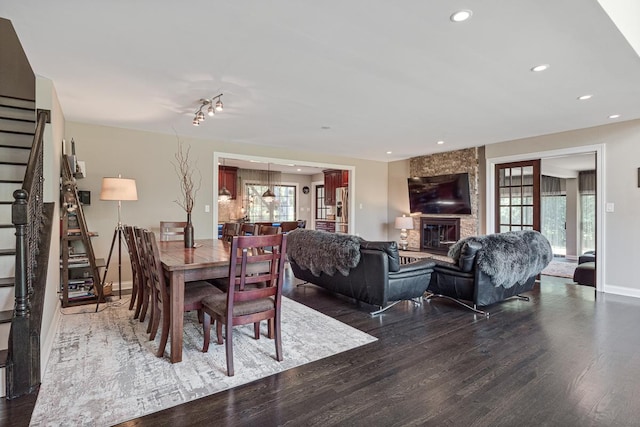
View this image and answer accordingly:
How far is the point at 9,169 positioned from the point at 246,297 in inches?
114

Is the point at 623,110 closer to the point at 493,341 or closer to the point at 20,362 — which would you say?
the point at 493,341

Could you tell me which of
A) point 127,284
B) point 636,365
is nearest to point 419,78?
point 636,365

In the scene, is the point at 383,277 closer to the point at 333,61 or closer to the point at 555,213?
the point at 333,61

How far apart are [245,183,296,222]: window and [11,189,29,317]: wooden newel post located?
809 centimetres

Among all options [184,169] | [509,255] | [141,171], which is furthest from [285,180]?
[509,255]

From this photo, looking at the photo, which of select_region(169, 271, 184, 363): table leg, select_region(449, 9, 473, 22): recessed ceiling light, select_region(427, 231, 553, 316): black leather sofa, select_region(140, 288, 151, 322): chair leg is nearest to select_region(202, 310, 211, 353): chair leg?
select_region(169, 271, 184, 363): table leg

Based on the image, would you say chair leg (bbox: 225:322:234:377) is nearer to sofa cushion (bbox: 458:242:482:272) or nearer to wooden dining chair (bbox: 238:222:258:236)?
wooden dining chair (bbox: 238:222:258:236)

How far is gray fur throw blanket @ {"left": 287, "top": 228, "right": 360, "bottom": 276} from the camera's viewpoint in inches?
148

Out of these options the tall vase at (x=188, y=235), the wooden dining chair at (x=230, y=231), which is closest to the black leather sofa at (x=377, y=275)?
the wooden dining chair at (x=230, y=231)

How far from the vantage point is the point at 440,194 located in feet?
23.1

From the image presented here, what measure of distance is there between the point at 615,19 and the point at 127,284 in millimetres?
6135

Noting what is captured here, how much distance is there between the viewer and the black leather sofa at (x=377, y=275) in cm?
356

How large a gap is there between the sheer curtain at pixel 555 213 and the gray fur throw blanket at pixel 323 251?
289 inches

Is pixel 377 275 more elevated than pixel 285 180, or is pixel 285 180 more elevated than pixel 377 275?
pixel 285 180
